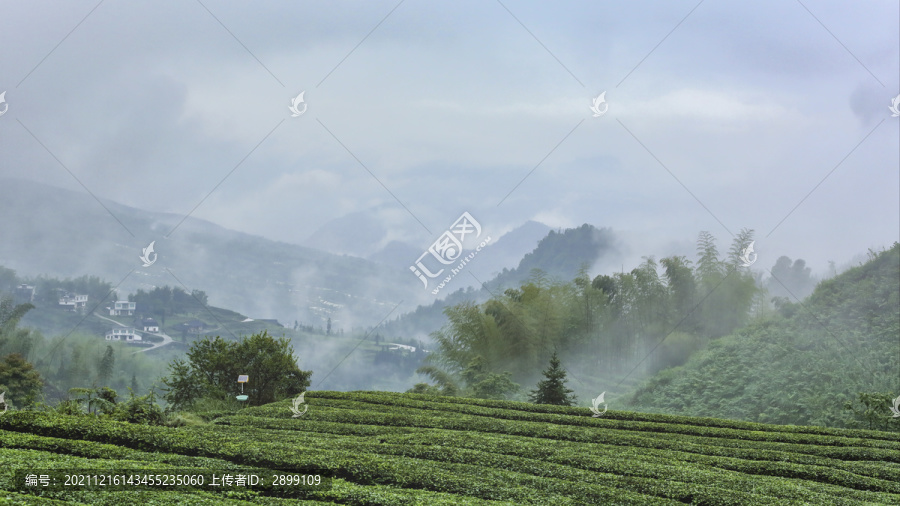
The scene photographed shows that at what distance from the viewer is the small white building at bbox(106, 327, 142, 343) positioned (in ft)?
133

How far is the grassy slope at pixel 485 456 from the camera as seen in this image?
8805 mm

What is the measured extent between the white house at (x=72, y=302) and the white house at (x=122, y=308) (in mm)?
1673

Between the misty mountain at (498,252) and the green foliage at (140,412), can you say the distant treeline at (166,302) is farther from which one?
the green foliage at (140,412)

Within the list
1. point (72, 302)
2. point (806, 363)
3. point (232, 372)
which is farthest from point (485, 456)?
point (72, 302)

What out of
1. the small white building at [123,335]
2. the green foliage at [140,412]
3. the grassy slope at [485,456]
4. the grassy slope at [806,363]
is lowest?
the grassy slope at [485,456]

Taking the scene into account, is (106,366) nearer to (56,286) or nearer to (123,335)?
(123,335)

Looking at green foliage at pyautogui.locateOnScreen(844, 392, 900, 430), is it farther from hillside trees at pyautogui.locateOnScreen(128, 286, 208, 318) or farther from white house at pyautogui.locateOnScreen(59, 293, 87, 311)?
white house at pyautogui.locateOnScreen(59, 293, 87, 311)

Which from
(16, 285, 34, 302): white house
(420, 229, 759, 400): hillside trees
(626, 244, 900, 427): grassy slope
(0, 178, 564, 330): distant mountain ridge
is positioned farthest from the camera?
(0, 178, 564, 330): distant mountain ridge

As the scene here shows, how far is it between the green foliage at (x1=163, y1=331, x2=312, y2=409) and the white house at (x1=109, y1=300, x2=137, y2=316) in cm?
2694

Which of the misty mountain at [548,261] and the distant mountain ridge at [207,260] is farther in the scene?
the distant mountain ridge at [207,260]

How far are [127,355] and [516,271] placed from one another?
976 inches

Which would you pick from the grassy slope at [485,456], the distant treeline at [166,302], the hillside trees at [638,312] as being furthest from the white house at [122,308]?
the grassy slope at [485,456]

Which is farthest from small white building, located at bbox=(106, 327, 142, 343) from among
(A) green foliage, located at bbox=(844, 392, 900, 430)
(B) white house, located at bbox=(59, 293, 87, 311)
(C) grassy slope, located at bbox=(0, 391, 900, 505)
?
(A) green foliage, located at bbox=(844, 392, 900, 430)

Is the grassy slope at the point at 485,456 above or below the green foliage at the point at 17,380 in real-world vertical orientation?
below
